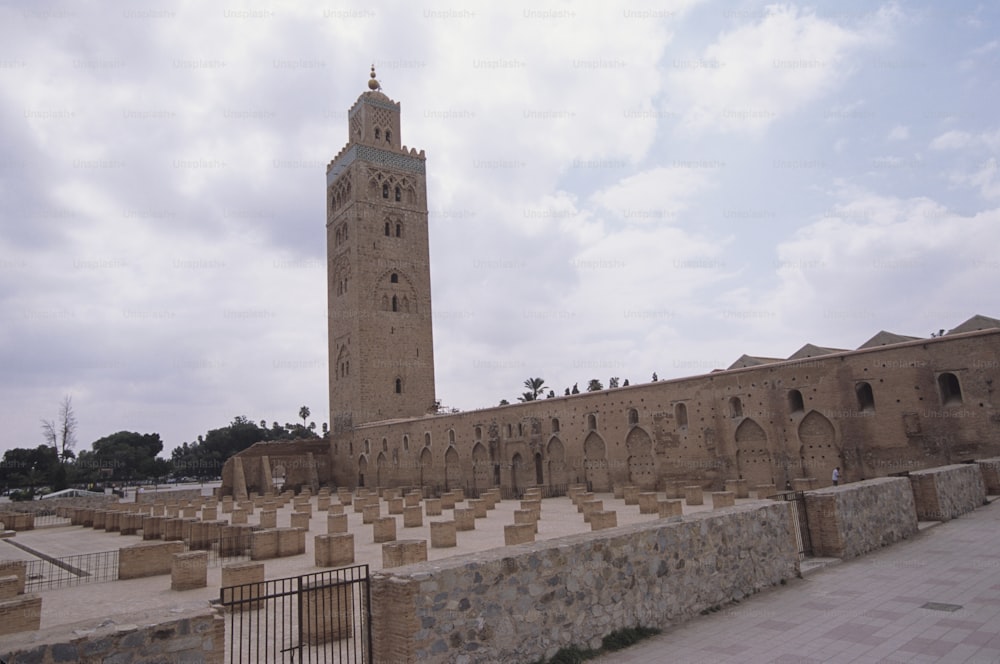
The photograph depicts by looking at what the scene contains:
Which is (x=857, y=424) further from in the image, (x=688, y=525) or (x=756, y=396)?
(x=688, y=525)

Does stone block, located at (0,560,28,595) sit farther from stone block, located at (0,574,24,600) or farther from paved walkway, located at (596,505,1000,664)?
paved walkway, located at (596,505,1000,664)

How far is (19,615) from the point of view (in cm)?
664

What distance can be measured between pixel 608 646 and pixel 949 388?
13796 millimetres

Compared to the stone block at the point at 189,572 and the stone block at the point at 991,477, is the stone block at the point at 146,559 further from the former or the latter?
the stone block at the point at 991,477

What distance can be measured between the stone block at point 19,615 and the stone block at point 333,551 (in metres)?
3.81

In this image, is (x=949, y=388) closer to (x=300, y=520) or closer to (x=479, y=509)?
(x=479, y=509)

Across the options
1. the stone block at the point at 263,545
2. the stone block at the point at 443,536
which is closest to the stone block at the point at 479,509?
the stone block at the point at 443,536

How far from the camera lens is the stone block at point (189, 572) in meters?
8.91

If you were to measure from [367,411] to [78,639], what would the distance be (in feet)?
107

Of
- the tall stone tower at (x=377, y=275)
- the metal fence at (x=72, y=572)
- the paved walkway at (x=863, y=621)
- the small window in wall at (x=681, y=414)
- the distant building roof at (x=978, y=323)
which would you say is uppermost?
the tall stone tower at (x=377, y=275)

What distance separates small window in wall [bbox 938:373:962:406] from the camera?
14.3 m

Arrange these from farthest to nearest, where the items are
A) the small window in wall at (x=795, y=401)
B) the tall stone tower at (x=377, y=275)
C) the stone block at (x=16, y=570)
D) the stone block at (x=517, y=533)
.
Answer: the tall stone tower at (x=377, y=275), the small window in wall at (x=795, y=401), the stone block at (x=517, y=533), the stone block at (x=16, y=570)

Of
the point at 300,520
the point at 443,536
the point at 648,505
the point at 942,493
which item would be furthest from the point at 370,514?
the point at 942,493

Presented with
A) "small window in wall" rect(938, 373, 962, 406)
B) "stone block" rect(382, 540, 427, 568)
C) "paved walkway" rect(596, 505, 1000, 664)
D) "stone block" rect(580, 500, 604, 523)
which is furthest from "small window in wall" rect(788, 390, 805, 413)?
"stone block" rect(382, 540, 427, 568)
